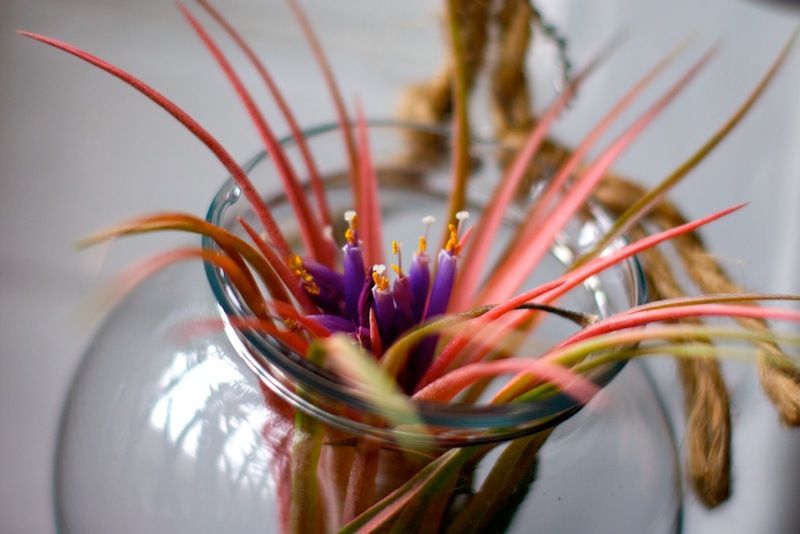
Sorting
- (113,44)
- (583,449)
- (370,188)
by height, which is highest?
(113,44)

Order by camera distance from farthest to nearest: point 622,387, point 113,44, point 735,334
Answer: point 113,44, point 622,387, point 735,334

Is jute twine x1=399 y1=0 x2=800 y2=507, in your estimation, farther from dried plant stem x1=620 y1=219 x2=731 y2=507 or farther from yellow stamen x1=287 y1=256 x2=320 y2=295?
yellow stamen x1=287 y1=256 x2=320 y2=295

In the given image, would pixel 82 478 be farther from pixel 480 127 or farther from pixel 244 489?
pixel 480 127

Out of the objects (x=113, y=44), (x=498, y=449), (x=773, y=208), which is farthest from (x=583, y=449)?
(x=113, y=44)

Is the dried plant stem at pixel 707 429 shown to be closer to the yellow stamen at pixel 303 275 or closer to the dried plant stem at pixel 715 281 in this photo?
the dried plant stem at pixel 715 281

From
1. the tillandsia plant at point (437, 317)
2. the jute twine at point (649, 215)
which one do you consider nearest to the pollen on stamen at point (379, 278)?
the tillandsia plant at point (437, 317)

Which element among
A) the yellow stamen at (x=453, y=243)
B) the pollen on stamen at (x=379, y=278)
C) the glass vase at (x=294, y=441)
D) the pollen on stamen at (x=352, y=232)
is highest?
the pollen on stamen at (x=352, y=232)

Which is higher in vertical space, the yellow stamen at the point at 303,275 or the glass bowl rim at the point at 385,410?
the yellow stamen at the point at 303,275
